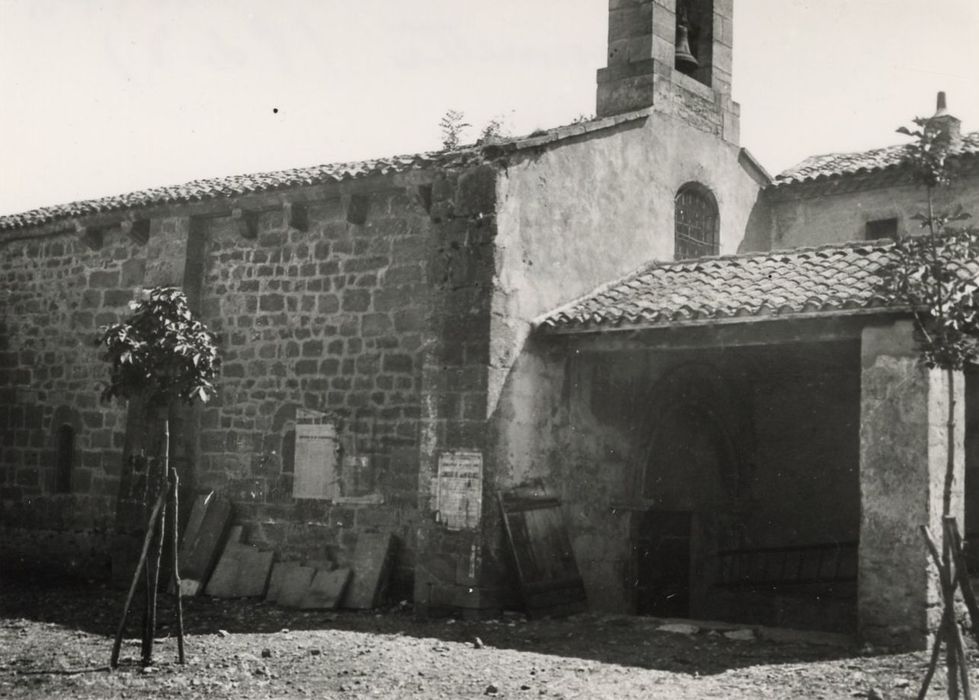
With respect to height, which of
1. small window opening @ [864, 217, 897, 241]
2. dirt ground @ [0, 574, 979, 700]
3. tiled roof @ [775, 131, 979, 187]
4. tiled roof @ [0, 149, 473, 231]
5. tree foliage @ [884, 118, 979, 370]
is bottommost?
dirt ground @ [0, 574, 979, 700]

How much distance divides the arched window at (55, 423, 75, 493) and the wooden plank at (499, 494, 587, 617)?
21.9 feet

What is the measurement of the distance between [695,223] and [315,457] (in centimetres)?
589

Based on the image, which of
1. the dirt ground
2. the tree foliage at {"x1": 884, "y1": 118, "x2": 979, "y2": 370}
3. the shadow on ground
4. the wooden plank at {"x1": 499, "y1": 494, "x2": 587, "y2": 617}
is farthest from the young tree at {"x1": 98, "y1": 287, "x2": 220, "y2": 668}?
the tree foliage at {"x1": 884, "y1": 118, "x2": 979, "y2": 370}

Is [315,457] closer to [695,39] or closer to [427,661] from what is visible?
[427,661]

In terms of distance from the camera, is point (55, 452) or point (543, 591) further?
point (55, 452)

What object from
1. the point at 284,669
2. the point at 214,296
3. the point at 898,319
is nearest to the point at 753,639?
the point at 898,319

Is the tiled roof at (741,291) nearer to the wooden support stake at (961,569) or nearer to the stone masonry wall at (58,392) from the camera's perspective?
the wooden support stake at (961,569)

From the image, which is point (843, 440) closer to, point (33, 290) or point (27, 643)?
point (27, 643)

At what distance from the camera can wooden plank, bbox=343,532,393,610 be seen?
11016 millimetres

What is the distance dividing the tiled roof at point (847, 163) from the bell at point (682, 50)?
2.50 metres

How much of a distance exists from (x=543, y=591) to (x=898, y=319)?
13.3ft

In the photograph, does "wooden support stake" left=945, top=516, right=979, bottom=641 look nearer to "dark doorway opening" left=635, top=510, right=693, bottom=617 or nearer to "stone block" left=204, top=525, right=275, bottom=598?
"dark doorway opening" left=635, top=510, right=693, bottom=617

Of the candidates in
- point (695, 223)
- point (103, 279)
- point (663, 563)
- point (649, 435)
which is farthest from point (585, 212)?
point (103, 279)

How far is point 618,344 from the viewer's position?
35.2 feet
